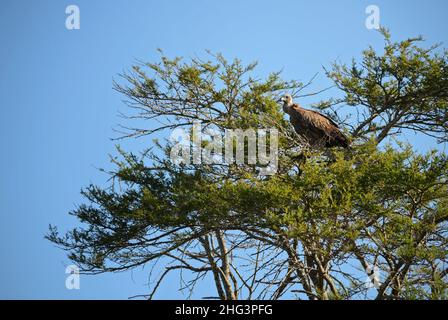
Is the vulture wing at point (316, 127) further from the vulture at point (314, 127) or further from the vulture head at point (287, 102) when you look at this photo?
the vulture head at point (287, 102)

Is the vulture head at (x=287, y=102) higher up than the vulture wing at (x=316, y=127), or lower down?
higher up

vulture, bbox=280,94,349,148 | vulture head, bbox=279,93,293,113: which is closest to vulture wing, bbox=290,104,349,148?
vulture, bbox=280,94,349,148

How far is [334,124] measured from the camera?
50.8 feet

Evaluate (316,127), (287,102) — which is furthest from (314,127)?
(287,102)

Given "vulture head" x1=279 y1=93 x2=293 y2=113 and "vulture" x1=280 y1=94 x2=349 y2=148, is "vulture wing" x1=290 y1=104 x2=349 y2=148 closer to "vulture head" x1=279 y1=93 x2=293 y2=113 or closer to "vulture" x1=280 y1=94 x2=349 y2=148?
"vulture" x1=280 y1=94 x2=349 y2=148

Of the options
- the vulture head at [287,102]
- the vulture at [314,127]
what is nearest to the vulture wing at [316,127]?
the vulture at [314,127]

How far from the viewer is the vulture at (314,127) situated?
1520 centimetres

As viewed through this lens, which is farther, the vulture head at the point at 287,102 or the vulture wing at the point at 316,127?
the vulture head at the point at 287,102

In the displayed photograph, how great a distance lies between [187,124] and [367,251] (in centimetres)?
416

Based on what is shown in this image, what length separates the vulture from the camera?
15195mm
